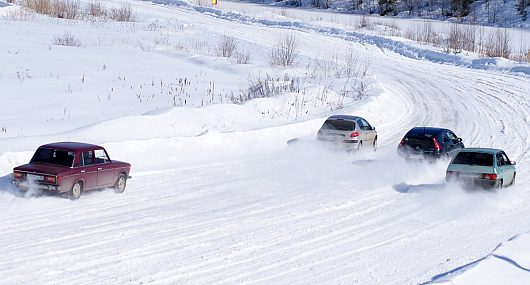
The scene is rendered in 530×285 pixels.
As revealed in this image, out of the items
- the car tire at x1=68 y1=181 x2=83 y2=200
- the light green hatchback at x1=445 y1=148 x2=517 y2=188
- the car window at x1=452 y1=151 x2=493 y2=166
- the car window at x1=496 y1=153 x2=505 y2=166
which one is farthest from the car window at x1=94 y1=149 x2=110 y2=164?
the car window at x1=496 y1=153 x2=505 y2=166

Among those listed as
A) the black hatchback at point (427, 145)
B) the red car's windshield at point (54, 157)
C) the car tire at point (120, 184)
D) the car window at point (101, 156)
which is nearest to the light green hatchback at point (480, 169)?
the black hatchback at point (427, 145)

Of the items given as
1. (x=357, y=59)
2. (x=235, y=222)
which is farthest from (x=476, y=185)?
(x=357, y=59)

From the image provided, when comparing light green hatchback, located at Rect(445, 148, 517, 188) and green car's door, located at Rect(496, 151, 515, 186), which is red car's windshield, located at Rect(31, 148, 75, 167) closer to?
light green hatchback, located at Rect(445, 148, 517, 188)

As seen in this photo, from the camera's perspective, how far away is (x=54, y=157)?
650 inches

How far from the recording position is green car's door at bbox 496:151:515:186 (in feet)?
61.2

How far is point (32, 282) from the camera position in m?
11.0

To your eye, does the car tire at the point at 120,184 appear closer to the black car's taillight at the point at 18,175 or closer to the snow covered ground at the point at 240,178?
the snow covered ground at the point at 240,178

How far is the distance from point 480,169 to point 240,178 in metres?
6.18

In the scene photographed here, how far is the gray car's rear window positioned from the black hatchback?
2221 millimetres

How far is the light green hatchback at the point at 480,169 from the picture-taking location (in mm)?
18328

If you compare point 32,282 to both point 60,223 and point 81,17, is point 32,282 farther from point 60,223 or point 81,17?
point 81,17

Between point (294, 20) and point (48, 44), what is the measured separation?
29.6 m

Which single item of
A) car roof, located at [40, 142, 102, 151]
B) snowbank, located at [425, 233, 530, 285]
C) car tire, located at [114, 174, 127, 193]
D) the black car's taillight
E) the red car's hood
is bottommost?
snowbank, located at [425, 233, 530, 285]

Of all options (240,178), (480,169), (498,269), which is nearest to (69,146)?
(240,178)
